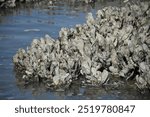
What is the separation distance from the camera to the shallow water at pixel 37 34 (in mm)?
7363

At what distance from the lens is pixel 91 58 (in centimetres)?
872

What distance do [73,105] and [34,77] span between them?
2164mm

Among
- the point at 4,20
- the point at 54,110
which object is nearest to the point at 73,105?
the point at 54,110

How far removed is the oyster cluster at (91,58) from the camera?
308 inches

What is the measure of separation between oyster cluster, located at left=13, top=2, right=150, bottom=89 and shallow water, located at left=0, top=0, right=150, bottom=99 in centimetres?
29

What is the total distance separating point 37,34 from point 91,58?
3.99 metres

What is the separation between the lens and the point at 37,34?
40.2ft

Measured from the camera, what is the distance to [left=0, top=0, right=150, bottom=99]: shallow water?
290 inches

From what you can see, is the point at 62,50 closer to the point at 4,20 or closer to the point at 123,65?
the point at 123,65

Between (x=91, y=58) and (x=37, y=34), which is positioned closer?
(x=91, y=58)

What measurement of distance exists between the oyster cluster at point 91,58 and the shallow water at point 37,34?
29 centimetres

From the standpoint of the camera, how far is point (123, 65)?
8445 mm

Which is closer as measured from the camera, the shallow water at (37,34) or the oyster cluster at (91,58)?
the shallow water at (37,34)

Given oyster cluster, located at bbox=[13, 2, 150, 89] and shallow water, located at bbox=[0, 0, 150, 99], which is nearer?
shallow water, located at bbox=[0, 0, 150, 99]
